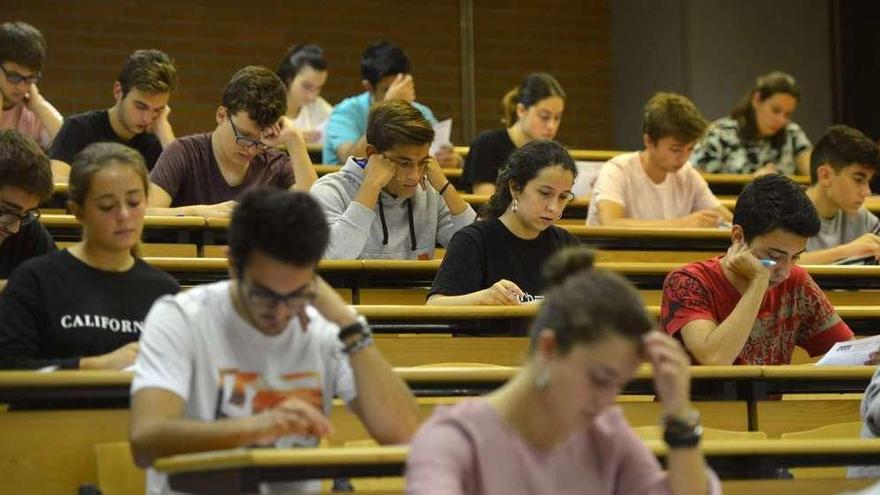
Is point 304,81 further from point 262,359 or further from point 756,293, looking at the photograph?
point 262,359

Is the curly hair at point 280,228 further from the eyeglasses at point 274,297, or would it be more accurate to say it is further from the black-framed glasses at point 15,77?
the black-framed glasses at point 15,77

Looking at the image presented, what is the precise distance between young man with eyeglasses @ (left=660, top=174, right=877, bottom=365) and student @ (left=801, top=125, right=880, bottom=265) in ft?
4.36

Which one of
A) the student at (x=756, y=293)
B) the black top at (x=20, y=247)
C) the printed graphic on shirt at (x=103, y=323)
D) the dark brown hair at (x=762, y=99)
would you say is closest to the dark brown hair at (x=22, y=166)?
the black top at (x=20, y=247)

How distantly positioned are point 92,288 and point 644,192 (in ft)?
9.76

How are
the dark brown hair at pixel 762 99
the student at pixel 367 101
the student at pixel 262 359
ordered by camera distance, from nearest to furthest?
the student at pixel 262 359, the student at pixel 367 101, the dark brown hair at pixel 762 99

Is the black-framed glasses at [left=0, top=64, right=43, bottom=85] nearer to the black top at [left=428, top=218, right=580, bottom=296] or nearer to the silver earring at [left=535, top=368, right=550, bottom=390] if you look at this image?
the black top at [left=428, top=218, right=580, bottom=296]

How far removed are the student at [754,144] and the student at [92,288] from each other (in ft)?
12.7

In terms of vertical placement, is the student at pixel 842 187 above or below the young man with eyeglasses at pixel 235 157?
below

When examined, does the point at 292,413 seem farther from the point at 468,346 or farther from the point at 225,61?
the point at 225,61

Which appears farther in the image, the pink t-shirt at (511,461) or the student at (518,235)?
the student at (518,235)

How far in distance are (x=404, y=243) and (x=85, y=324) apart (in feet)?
5.18

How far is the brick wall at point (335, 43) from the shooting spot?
23.7 ft

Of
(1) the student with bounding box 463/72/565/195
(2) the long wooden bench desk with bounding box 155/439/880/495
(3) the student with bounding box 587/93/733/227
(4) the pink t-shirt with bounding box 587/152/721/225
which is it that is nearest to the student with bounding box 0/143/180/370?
(2) the long wooden bench desk with bounding box 155/439/880/495

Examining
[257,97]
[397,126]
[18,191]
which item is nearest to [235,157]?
[257,97]
